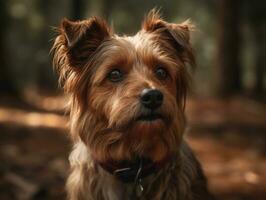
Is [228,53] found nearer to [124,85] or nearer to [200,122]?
[200,122]

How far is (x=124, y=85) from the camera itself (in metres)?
5.09

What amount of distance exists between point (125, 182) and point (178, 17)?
23618mm

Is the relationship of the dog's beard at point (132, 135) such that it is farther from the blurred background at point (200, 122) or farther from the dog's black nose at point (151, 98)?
the blurred background at point (200, 122)

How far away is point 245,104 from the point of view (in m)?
14.8

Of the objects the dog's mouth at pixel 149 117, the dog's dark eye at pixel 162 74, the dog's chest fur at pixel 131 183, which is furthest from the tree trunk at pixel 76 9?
the dog's mouth at pixel 149 117

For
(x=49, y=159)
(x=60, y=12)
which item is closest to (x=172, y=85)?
(x=49, y=159)

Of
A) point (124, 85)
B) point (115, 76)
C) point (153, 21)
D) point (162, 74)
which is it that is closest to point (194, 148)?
point (153, 21)

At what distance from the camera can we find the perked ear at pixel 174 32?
17.6ft

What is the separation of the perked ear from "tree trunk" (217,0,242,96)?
11.0 metres

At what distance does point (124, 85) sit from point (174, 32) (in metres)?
0.72

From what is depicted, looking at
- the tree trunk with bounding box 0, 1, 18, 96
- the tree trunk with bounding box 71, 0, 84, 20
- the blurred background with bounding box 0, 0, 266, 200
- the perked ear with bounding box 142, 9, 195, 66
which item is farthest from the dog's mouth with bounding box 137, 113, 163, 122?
the tree trunk with bounding box 71, 0, 84, 20

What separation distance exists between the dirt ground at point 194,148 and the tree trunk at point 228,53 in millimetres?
1790

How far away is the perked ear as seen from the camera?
536 centimetres

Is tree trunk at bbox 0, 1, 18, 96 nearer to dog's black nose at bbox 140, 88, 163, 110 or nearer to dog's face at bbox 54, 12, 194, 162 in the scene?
dog's face at bbox 54, 12, 194, 162
